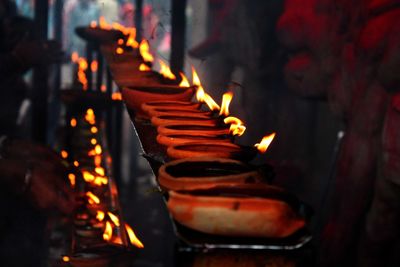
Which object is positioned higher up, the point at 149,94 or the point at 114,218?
the point at 149,94

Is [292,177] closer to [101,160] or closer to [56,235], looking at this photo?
[56,235]

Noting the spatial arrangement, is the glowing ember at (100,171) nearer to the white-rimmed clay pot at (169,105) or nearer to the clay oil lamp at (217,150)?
the white-rimmed clay pot at (169,105)

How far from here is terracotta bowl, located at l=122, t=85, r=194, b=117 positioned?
12.3 feet

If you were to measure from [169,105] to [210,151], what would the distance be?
108cm

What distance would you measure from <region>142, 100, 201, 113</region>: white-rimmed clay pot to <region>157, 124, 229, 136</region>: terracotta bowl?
1.37ft

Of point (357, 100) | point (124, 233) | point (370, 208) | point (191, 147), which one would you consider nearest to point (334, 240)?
point (370, 208)

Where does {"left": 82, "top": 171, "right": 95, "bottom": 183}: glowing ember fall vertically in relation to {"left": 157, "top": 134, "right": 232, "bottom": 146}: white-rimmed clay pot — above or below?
below

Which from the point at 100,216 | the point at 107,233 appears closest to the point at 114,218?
the point at 107,233

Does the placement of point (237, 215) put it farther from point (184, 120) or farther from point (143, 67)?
point (143, 67)

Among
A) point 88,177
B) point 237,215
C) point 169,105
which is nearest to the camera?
point 237,215

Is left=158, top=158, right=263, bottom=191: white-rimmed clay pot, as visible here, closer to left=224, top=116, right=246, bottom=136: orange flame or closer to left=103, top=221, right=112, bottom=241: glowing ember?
left=224, top=116, right=246, bottom=136: orange flame

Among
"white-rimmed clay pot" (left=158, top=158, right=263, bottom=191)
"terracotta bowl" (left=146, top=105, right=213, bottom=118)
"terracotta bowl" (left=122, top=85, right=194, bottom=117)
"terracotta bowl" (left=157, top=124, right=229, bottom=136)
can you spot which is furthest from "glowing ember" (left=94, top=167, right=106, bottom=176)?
"white-rimmed clay pot" (left=158, top=158, right=263, bottom=191)

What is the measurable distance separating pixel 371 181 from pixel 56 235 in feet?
17.9

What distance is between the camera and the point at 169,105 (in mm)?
3672
